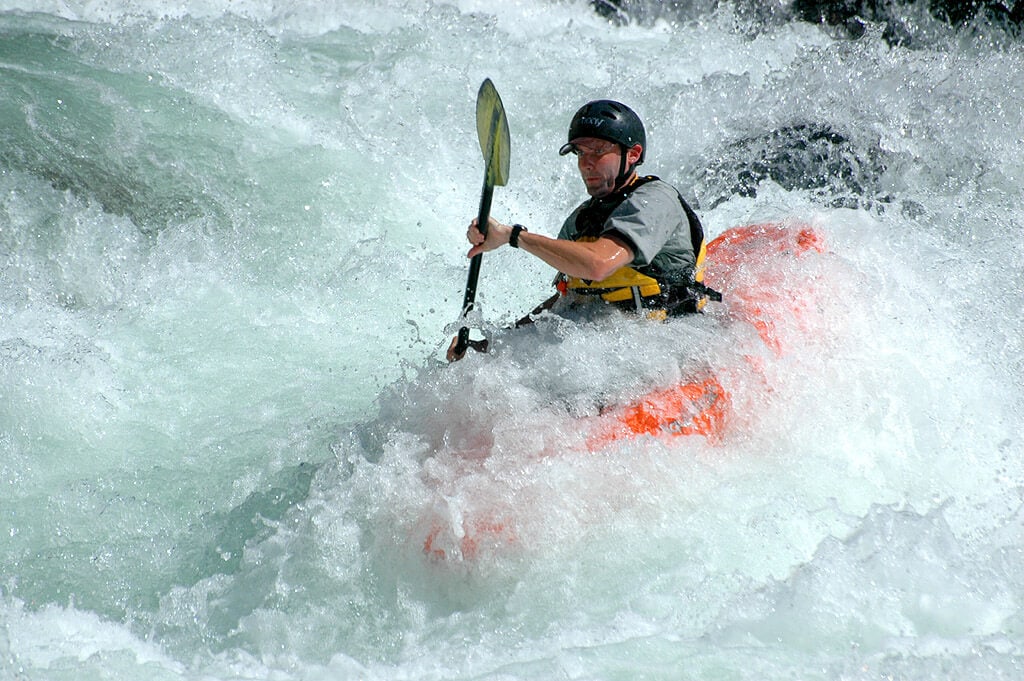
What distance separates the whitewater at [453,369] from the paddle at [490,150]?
0.20 m

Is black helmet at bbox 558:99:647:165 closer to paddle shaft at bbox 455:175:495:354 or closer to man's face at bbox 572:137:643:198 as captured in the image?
man's face at bbox 572:137:643:198

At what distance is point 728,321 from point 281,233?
285cm

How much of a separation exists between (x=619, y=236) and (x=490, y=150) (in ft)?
2.12

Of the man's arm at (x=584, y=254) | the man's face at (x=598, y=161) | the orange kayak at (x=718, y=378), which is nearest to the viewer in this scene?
the orange kayak at (x=718, y=378)

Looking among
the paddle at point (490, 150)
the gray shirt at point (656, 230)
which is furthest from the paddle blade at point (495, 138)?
the gray shirt at point (656, 230)

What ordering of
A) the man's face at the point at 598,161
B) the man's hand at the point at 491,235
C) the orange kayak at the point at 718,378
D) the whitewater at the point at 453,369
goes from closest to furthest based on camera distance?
the whitewater at the point at 453,369 < the orange kayak at the point at 718,378 < the man's hand at the point at 491,235 < the man's face at the point at 598,161

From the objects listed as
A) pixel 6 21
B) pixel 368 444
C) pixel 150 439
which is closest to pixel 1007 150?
pixel 368 444

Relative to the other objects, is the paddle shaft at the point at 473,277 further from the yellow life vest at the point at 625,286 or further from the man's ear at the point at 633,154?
the man's ear at the point at 633,154

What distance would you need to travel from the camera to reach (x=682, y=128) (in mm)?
6270

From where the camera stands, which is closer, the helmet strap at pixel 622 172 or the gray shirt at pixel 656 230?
the gray shirt at pixel 656 230

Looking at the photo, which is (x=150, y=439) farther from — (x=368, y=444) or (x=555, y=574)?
(x=555, y=574)

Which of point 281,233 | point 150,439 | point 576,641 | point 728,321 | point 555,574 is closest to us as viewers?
point 576,641

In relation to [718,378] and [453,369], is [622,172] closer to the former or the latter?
[718,378]

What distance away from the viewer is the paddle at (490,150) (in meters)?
3.23
